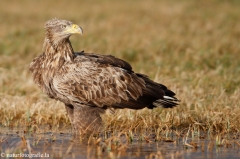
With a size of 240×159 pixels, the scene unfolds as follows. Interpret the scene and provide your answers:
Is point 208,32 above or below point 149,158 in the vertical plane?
above

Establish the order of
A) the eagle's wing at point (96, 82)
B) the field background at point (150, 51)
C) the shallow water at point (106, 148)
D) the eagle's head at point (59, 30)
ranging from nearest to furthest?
the shallow water at point (106, 148)
the eagle's wing at point (96, 82)
the eagle's head at point (59, 30)
the field background at point (150, 51)

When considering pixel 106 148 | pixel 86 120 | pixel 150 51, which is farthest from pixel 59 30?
pixel 150 51

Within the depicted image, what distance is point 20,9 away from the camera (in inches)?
844

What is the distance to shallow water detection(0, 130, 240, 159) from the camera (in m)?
6.30

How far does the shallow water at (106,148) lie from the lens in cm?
630

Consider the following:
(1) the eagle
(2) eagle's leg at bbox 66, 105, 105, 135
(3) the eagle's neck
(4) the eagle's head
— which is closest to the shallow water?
(2) eagle's leg at bbox 66, 105, 105, 135

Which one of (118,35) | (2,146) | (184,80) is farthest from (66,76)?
(118,35)

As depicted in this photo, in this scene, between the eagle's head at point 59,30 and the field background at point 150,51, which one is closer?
the eagle's head at point 59,30

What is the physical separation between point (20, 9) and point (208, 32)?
786 cm

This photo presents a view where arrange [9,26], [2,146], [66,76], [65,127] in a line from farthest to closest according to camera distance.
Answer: [9,26] → [65,127] → [66,76] → [2,146]

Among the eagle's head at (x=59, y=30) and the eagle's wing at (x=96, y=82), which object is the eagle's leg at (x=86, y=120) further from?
the eagle's head at (x=59, y=30)

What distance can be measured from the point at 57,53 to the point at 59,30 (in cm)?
31

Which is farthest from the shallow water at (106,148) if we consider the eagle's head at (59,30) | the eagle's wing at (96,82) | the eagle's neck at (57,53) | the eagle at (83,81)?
the eagle's head at (59,30)

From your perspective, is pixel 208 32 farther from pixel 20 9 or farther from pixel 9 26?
pixel 20 9
